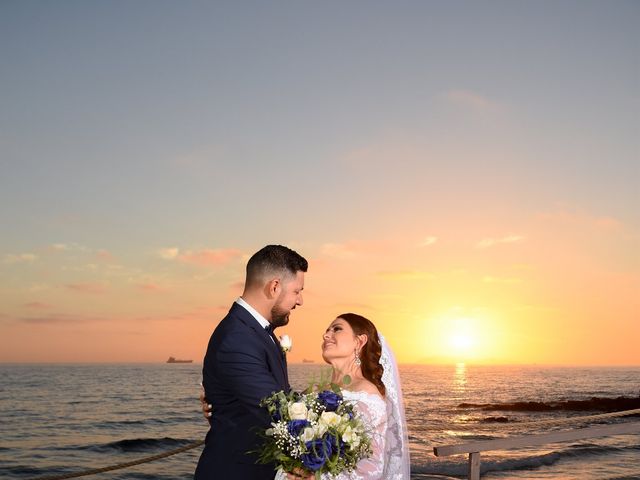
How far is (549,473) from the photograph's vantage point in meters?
22.2

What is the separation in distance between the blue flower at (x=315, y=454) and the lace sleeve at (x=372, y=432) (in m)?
0.89

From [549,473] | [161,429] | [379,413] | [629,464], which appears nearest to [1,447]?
[161,429]

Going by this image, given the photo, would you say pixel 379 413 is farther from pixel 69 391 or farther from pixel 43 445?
pixel 69 391

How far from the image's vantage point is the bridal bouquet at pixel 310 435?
9.14 feet

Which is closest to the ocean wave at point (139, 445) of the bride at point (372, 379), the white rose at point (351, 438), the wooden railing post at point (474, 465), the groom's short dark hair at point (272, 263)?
the wooden railing post at point (474, 465)

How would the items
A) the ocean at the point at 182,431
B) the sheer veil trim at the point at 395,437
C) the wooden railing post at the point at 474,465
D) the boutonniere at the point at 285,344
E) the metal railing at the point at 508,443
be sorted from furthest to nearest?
the ocean at the point at 182,431, the wooden railing post at the point at 474,465, the metal railing at the point at 508,443, the sheer veil trim at the point at 395,437, the boutonniere at the point at 285,344

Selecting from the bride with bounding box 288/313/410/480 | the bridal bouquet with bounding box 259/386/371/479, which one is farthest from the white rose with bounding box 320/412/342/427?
the bride with bounding box 288/313/410/480

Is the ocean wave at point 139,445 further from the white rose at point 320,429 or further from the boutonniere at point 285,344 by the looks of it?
the white rose at point 320,429

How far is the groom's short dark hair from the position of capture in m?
3.13

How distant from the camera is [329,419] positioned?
112 inches

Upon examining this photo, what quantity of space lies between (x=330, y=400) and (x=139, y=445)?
30.7m

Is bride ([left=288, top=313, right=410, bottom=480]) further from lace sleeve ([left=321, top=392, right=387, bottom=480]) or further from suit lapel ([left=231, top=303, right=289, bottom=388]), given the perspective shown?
suit lapel ([left=231, top=303, right=289, bottom=388])

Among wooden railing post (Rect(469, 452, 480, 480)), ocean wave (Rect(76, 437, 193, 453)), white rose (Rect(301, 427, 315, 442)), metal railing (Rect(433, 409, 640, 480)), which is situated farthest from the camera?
ocean wave (Rect(76, 437, 193, 453))

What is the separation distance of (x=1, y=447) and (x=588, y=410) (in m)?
39.0
